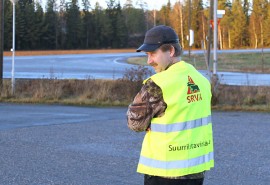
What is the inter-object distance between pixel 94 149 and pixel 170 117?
6085 millimetres

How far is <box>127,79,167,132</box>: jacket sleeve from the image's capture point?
337 cm

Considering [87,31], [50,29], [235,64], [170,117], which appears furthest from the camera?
[87,31]

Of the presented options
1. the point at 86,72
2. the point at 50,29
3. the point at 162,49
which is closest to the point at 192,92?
the point at 162,49

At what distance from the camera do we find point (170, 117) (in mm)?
3389

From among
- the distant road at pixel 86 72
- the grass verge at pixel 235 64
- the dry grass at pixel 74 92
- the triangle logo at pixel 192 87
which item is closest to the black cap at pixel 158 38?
the triangle logo at pixel 192 87

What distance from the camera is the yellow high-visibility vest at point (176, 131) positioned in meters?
3.38

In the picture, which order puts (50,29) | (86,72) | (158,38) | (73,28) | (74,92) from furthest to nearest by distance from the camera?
1. (73,28)
2. (50,29)
3. (86,72)
4. (74,92)
5. (158,38)

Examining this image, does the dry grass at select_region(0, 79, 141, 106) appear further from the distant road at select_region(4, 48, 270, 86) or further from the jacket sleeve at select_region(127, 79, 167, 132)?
the jacket sleeve at select_region(127, 79, 167, 132)

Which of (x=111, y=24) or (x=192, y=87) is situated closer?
(x=192, y=87)

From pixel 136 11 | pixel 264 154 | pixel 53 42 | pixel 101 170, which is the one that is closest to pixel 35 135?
pixel 101 170

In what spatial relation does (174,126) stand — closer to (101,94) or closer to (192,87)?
(192,87)

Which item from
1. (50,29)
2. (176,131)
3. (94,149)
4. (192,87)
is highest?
(50,29)

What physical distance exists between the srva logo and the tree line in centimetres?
8018

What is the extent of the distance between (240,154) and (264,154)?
1.34 feet
